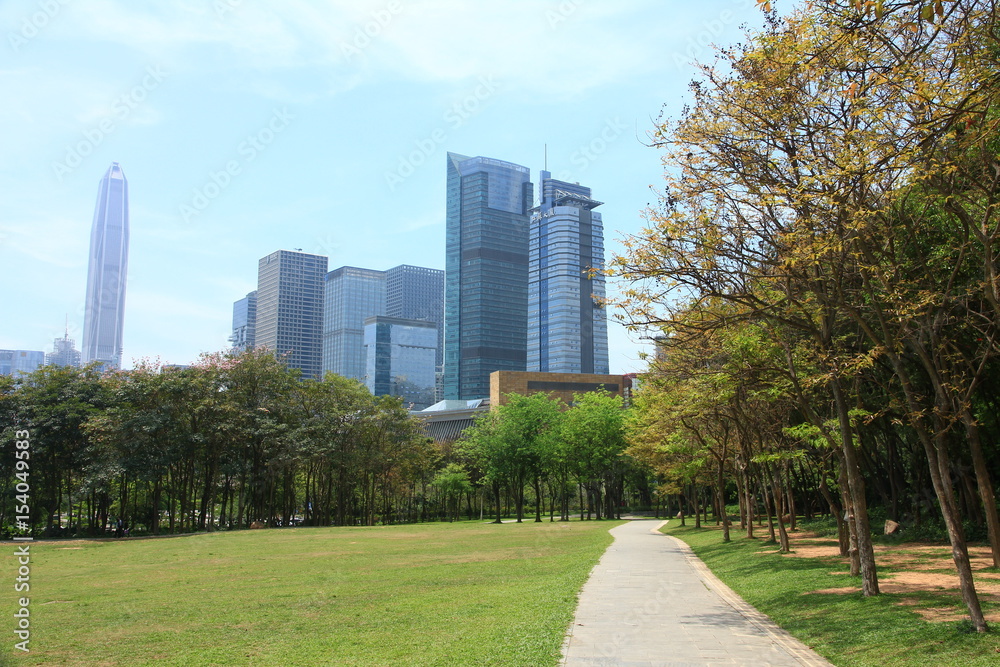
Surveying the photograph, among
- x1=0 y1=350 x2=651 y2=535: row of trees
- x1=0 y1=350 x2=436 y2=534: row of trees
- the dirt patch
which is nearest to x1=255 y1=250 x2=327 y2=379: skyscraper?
x1=0 y1=350 x2=651 y2=535: row of trees

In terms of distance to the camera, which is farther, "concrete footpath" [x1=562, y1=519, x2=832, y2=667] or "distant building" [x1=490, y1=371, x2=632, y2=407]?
"distant building" [x1=490, y1=371, x2=632, y2=407]

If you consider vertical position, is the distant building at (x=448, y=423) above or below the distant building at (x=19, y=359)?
below

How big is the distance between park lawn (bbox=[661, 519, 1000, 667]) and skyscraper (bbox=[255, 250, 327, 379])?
181m

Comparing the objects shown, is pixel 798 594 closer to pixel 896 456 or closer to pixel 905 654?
pixel 905 654

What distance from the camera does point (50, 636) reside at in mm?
10125

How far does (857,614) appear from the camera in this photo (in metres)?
10.7

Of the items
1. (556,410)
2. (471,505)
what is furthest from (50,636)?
(471,505)

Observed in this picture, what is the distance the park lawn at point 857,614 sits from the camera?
325 inches

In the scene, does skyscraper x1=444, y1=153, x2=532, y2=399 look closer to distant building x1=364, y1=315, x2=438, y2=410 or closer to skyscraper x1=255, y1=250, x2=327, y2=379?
distant building x1=364, y1=315, x2=438, y2=410

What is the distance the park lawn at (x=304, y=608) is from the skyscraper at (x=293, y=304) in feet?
557

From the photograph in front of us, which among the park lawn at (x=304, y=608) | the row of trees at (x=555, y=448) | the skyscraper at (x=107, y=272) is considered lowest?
the park lawn at (x=304, y=608)

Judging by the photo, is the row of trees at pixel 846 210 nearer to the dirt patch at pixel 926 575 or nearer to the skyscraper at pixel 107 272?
the dirt patch at pixel 926 575

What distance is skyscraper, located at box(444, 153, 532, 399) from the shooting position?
17538 cm


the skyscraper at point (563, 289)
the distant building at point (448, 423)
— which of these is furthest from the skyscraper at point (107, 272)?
the skyscraper at point (563, 289)
